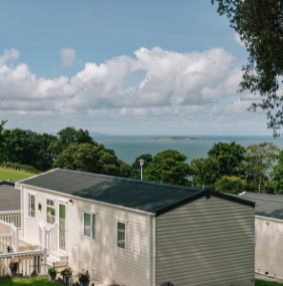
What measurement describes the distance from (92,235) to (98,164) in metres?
49.8

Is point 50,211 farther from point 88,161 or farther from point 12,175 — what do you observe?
point 88,161

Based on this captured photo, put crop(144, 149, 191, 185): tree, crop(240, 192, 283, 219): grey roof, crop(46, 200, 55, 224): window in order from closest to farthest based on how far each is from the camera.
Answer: crop(46, 200, 55, 224): window < crop(240, 192, 283, 219): grey roof < crop(144, 149, 191, 185): tree

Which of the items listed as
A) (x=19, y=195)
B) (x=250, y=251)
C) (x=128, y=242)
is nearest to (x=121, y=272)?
(x=128, y=242)

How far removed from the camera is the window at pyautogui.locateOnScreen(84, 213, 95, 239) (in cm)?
1577

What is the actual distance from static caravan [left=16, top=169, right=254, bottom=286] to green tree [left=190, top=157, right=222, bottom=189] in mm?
43244

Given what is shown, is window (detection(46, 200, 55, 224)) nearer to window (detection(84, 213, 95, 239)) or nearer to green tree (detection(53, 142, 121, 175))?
window (detection(84, 213, 95, 239))

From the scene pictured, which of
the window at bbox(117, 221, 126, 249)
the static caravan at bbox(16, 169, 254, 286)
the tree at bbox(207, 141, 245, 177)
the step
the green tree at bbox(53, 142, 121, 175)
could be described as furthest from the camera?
the green tree at bbox(53, 142, 121, 175)

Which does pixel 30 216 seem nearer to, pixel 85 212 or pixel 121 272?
pixel 85 212

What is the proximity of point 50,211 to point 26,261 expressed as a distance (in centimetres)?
389

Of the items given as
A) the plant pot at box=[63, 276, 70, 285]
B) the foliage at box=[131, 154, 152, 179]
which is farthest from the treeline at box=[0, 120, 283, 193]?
the plant pot at box=[63, 276, 70, 285]

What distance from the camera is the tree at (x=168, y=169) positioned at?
188ft

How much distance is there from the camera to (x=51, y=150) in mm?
85938

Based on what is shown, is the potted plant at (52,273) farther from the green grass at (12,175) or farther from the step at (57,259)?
the green grass at (12,175)

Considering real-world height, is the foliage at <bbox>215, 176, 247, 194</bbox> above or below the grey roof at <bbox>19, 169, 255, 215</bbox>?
below
